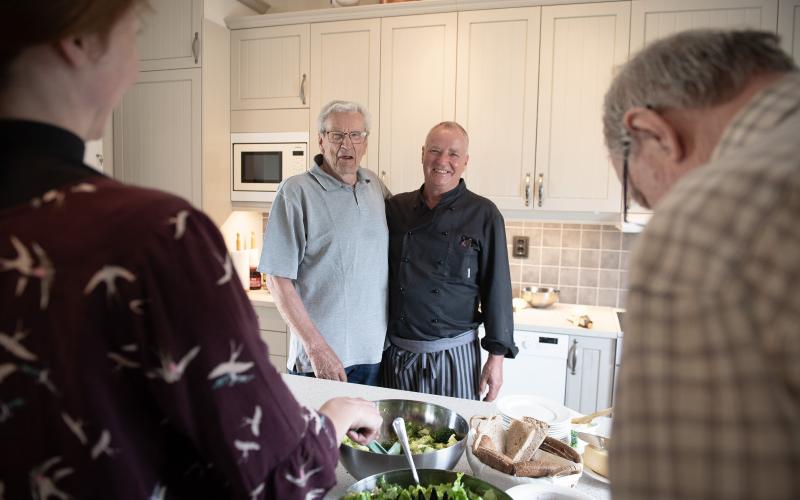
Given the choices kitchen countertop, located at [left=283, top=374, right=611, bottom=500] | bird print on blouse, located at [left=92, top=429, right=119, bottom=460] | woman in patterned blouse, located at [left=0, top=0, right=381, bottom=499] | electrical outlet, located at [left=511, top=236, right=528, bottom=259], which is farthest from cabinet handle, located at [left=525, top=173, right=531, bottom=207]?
bird print on blouse, located at [left=92, top=429, right=119, bottom=460]

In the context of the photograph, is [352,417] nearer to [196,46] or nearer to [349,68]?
[349,68]

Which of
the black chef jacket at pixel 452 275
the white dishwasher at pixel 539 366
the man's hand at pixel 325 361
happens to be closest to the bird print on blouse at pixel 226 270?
the man's hand at pixel 325 361

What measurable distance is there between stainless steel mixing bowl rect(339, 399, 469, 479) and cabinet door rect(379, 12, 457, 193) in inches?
74.7

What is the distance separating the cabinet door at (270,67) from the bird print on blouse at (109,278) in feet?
9.26

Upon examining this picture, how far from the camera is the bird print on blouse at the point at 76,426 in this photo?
500 mm

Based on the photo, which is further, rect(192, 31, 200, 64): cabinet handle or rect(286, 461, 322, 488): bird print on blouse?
rect(192, 31, 200, 64): cabinet handle

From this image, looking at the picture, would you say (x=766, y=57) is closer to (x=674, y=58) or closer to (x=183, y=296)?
(x=674, y=58)

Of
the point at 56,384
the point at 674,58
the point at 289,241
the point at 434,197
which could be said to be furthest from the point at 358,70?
the point at 56,384

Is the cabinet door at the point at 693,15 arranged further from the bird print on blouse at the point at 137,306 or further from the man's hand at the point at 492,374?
the bird print on blouse at the point at 137,306

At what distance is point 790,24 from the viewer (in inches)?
99.1

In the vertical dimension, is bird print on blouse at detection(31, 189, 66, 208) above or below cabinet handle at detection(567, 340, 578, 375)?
above

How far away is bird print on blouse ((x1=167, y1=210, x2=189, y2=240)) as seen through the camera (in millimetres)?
507

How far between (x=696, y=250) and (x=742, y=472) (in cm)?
17

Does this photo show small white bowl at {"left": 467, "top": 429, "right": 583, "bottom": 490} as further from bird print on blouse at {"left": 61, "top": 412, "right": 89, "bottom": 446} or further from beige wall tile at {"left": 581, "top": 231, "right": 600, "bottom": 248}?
beige wall tile at {"left": 581, "top": 231, "right": 600, "bottom": 248}
